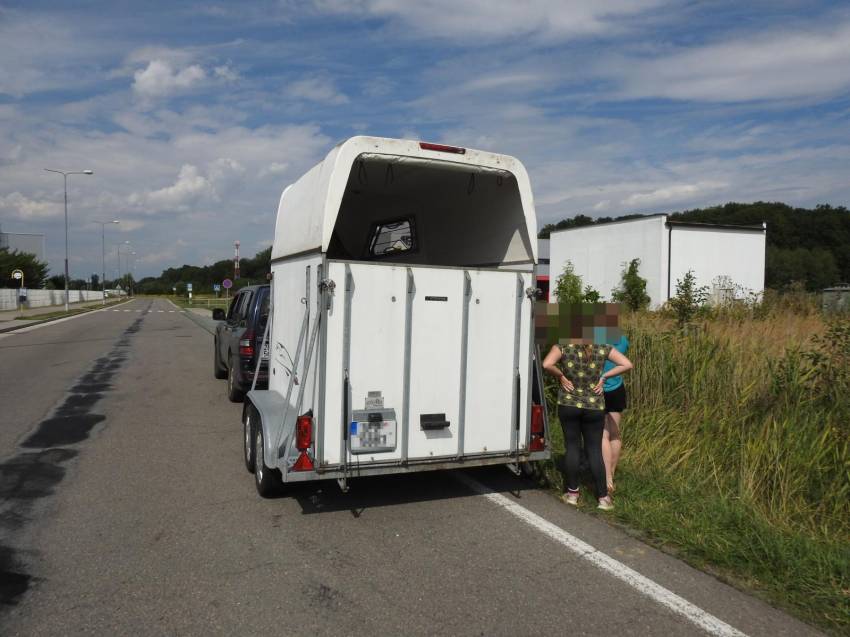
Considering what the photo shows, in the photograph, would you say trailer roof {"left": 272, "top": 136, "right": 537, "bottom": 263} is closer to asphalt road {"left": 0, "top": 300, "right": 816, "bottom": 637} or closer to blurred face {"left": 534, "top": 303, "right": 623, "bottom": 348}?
blurred face {"left": 534, "top": 303, "right": 623, "bottom": 348}

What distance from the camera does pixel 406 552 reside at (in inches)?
175

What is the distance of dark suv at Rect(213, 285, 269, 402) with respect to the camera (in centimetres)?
952

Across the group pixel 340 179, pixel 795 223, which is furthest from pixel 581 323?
pixel 795 223

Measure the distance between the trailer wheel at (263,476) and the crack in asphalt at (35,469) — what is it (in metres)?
1.73

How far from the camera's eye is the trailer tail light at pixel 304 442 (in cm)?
477

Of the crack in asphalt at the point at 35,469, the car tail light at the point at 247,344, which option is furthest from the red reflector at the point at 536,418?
the car tail light at the point at 247,344

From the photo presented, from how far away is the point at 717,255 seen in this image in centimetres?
3434

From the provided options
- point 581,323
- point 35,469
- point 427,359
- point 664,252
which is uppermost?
point 664,252

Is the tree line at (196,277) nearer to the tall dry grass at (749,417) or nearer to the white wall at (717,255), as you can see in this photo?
the white wall at (717,255)

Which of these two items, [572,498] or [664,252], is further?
[664,252]

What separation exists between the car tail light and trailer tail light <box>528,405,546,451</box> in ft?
17.5

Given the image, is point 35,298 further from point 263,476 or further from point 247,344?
point 263,476

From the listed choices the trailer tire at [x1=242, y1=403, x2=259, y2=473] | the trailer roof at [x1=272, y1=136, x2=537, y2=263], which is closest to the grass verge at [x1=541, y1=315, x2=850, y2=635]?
the trailer roof at [x1=272, y1=136, x2=537, y2=263]

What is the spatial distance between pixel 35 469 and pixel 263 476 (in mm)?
2710
